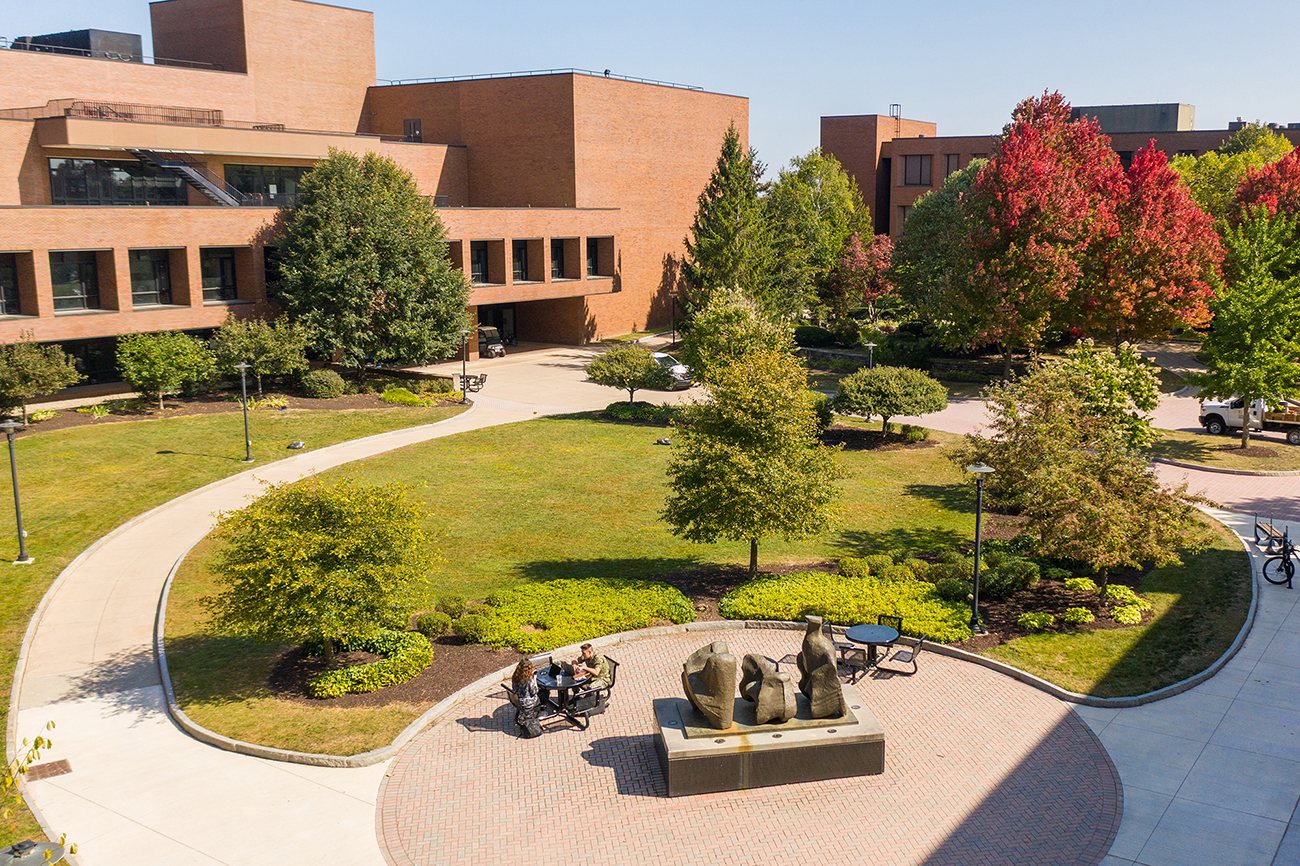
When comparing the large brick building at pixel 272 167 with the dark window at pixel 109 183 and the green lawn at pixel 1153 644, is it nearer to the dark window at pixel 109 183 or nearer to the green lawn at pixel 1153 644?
the dark window at pixel 109 183

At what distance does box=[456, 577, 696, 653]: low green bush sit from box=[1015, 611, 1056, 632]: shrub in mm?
6513

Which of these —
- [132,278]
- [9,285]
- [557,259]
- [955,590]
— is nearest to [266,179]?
[132,278]

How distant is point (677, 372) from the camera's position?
4819 centimetres

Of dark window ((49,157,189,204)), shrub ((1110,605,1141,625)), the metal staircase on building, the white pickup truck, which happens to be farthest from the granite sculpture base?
dark window ((49,157,189,204))

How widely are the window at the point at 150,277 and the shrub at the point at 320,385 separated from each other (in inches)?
254

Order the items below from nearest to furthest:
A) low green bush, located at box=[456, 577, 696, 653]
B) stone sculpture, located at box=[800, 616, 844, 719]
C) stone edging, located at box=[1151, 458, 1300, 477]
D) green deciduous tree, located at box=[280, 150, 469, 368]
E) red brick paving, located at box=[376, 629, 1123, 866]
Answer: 1. red brick paving, located at box=[376, 629, 1123, 866]
2. stone sculpture, located at box=[800, 616, 844, 719]
3. low green bush, located at box=[456, 577, 696, 653]
4. stone edging, located at box=[1151, 458, 1300, 477]
5. green deciduous tree, located at box=[280, 150, 469, 368]

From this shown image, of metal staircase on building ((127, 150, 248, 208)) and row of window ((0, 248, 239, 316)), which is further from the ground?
metal staircase on building ((127, 150, 248, 208))

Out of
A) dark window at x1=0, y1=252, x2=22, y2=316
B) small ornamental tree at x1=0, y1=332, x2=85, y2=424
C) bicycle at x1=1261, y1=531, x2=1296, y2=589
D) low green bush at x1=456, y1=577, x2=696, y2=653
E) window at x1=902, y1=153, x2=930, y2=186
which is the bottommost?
low green bush at x1=456, y1=577, x2=696, y2=653

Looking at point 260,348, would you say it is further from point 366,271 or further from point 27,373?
point 27,373

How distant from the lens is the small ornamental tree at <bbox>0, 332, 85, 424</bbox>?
32.8m

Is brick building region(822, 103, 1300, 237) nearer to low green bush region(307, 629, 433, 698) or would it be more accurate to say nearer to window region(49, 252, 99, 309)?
window region(49, 252, 99, 309)

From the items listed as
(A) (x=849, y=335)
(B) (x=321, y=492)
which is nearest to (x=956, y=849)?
(B) (x=321, y=492)

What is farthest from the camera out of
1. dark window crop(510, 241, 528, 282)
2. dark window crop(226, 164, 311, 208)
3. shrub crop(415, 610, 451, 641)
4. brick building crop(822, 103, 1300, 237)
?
brick building crop(822, 103, 1300, 237)

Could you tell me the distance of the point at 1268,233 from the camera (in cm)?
3325
